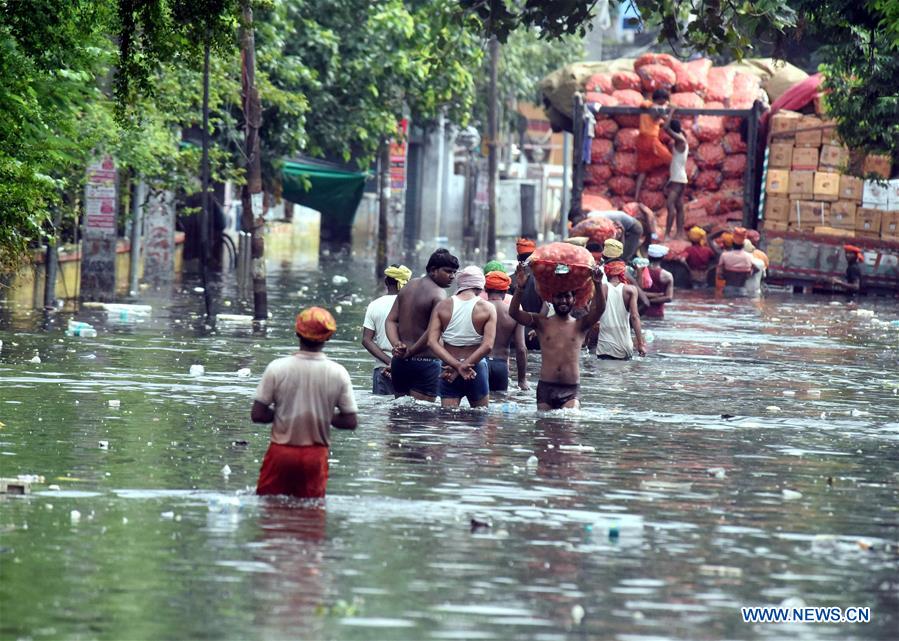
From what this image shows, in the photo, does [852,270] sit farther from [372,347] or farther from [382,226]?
[372,347]

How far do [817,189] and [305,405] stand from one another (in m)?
28.3

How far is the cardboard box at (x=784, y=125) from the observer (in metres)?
37.4

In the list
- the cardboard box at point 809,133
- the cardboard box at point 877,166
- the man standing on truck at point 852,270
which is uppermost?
the cardboard box at point 809,133

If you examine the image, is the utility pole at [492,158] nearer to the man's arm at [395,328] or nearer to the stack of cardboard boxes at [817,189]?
the stack of cardboard boxes at [817,189]

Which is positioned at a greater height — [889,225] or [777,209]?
[777,209]

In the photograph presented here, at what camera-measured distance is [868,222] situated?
37656 mm

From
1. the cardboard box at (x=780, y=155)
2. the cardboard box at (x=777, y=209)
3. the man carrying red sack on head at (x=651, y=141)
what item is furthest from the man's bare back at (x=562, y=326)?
the cardboard box at (x=777, y=209)

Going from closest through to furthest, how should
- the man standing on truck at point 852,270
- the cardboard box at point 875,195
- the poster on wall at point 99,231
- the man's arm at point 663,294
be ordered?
the man's arm at point 663,294 < the poster on wall at point 99,231 < the cardboard box at point 875,195 < the man standing on truck at point 852,270

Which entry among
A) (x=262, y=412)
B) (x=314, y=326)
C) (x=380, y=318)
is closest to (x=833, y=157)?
(x=380, y=318)

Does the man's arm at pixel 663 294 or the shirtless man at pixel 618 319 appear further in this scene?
the man's arm at pixel 663 294

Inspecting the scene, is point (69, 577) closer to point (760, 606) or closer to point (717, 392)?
point (760, 606)

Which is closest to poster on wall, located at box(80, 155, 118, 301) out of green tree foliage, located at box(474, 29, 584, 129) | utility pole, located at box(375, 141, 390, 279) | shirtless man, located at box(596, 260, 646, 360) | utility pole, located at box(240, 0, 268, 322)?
utility pole, located at box(240, 0, 268, 322)

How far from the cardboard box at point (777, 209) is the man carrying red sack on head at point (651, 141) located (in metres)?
2.45

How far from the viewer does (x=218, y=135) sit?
4191 cm
